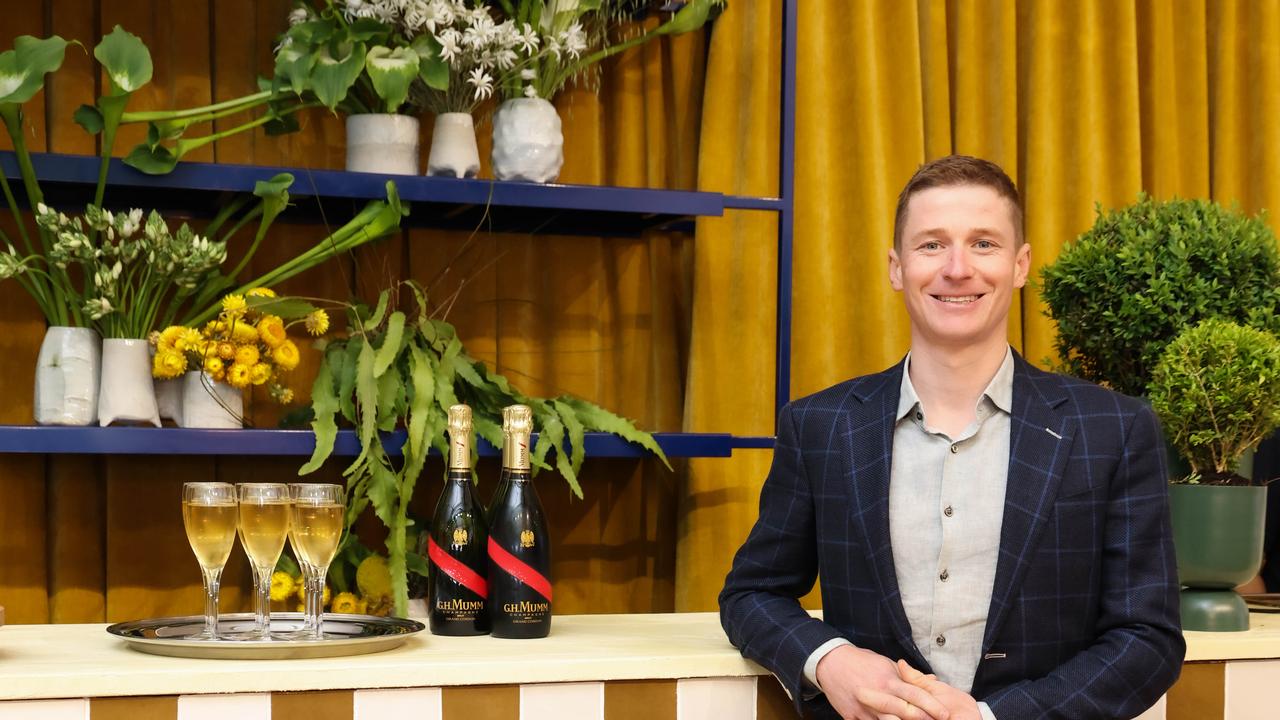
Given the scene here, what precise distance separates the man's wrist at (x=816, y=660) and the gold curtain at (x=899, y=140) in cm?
86

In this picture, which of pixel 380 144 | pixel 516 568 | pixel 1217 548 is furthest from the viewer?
pixel 380 144

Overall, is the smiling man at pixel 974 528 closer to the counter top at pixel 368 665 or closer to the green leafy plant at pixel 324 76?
the counter top at pixel 368 665

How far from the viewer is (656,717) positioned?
4.73 feet

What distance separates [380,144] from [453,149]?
0.36 ft

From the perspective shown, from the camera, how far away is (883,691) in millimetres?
1324

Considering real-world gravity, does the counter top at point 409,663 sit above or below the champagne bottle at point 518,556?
below

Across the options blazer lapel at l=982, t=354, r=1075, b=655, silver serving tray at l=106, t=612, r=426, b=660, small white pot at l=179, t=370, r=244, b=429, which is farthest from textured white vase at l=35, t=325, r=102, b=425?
blazer lapel at l=982, t=354, r=1075, b=655

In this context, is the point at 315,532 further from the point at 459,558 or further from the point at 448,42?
the point at 448,42

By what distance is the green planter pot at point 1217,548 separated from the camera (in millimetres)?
1646

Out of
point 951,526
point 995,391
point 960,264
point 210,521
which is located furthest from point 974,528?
point 210,521

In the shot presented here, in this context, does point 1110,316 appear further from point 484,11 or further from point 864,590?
point 484,11

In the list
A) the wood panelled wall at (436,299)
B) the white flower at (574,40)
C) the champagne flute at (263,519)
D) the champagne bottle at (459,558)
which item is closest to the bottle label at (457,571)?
the champagne bottle at (459,558)

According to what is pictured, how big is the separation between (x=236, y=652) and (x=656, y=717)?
0.45 meters

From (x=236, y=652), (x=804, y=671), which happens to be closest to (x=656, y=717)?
(x=804, y=671)
